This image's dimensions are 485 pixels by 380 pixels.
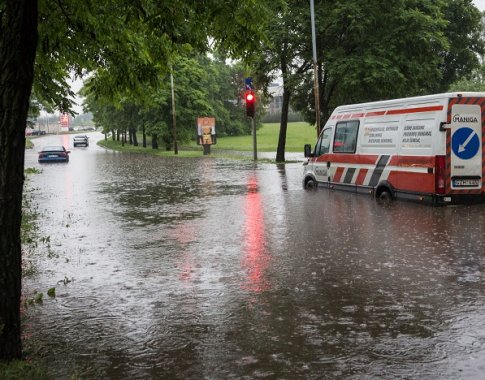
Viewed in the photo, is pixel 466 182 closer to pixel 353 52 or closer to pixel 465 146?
pixel 465 146

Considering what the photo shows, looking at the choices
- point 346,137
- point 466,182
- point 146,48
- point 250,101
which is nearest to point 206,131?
point 250,101

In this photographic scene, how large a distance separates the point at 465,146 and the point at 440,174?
889 mm

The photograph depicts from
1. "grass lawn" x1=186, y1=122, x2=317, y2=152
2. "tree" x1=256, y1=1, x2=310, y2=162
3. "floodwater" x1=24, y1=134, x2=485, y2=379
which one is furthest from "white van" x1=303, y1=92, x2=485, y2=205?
"grass lawn" x1=186, y1=122, x2=317, y2=152

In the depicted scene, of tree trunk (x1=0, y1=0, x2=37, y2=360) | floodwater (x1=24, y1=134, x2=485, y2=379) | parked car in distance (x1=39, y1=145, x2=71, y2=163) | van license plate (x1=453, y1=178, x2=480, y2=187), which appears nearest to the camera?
tree trunk (x1=0, y1=0, x2=37, y2=360)

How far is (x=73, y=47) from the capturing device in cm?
885

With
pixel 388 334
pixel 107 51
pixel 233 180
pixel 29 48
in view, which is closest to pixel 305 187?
pixel 233 180

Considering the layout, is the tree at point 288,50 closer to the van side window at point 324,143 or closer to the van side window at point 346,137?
the van side window at point 324,143

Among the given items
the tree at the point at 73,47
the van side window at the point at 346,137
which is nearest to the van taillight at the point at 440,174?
the van side window at the point at 346,137

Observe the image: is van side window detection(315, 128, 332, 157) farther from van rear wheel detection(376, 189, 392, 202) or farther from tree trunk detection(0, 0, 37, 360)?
tree trunk detection(0, 0, 37, 360)

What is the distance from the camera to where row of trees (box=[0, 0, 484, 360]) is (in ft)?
14.2

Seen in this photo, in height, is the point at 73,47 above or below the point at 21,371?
above

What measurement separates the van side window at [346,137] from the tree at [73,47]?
7.52 metres

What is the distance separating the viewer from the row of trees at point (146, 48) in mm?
4316

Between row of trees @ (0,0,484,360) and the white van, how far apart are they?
519 centimetres
